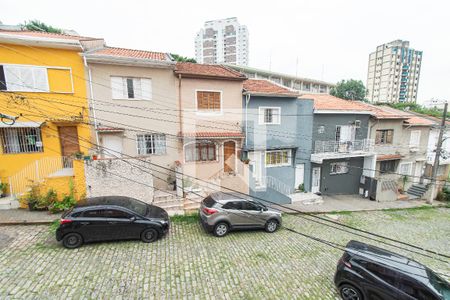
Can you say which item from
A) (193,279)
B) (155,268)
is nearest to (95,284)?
(155,268)

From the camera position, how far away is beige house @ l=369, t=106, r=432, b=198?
688 inches

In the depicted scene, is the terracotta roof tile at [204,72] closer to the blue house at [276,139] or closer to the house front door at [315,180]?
the blue house at [276,139]

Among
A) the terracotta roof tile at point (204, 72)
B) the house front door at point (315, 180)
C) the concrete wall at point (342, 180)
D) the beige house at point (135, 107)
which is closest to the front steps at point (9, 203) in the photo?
the beige house at point (135, 107)

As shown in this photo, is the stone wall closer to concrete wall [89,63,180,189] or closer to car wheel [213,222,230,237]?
concrete wall [89,63,180,189]

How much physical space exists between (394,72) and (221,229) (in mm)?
109067

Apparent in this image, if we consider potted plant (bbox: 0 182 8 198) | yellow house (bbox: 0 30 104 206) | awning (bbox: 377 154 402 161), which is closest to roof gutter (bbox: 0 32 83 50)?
yellow house (bbox: 0 30 104 206)

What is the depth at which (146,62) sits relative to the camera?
443 inches

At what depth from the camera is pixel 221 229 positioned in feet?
29.7

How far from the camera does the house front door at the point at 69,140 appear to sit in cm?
1124

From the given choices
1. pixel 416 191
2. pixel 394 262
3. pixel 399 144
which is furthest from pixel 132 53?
pixel 416 191

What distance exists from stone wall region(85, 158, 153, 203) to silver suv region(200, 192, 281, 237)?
351cm

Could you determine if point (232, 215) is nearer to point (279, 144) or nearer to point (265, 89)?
point (279, 144)

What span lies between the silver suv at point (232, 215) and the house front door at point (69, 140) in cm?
816

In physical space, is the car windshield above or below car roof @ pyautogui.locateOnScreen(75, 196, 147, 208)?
below
